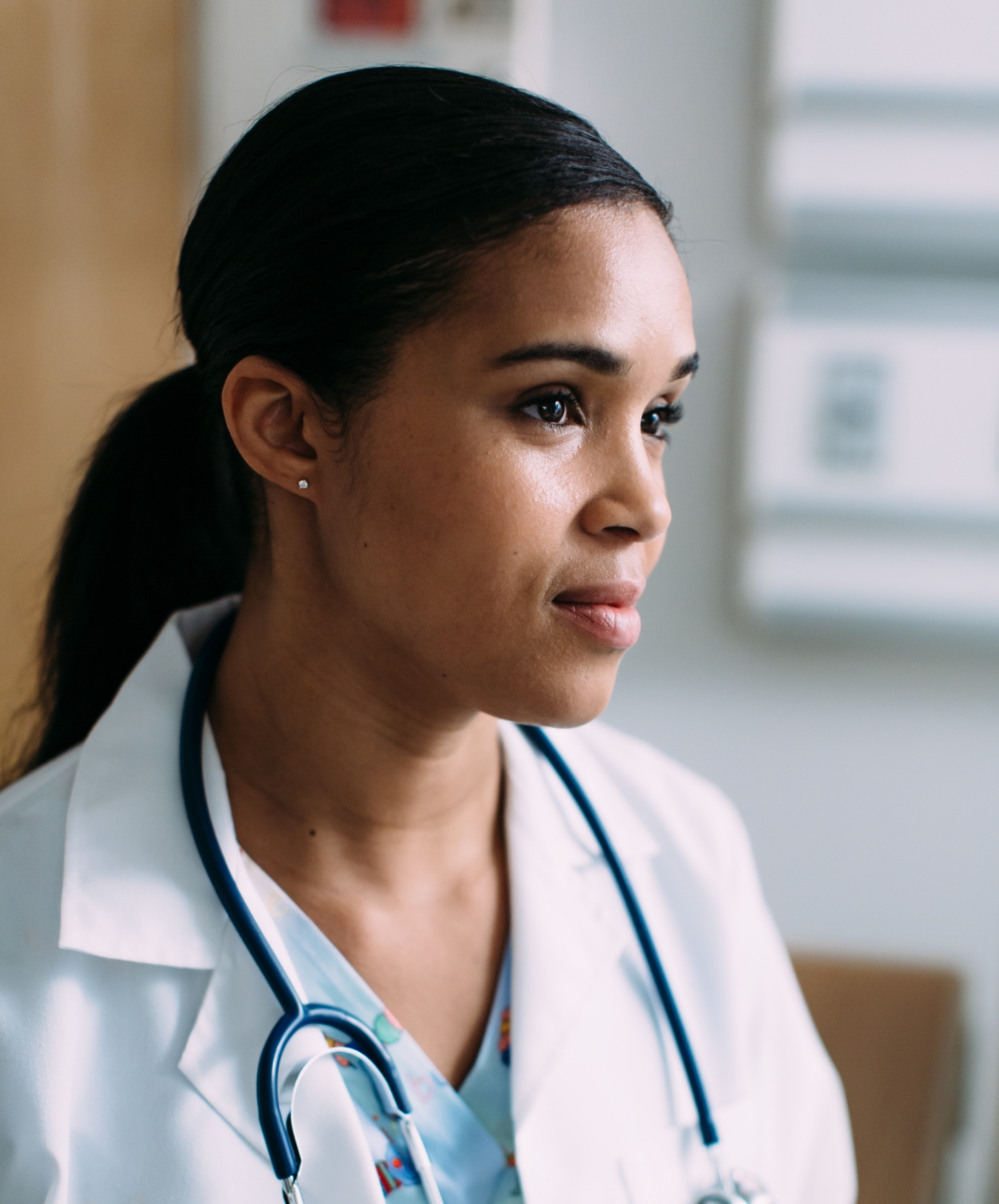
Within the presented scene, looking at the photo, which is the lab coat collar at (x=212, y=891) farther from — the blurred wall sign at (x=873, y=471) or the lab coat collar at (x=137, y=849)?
the blurred wall sign at (x=873, y=471)

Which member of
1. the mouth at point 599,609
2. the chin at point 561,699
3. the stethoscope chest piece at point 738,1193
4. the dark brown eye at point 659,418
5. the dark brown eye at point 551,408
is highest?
the dark brown eye at point 551,408

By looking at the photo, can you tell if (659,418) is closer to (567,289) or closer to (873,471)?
(567,289)

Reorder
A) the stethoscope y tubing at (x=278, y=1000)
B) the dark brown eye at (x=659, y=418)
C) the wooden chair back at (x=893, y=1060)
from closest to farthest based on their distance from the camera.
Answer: the stethoscope y tubing at (x=278, y=1000), the dark brown eye at (x=659, y=418), the wooden chair back at (x=893, y=1060)

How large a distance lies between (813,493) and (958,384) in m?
0.22

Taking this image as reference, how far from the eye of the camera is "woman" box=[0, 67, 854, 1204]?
71 cm

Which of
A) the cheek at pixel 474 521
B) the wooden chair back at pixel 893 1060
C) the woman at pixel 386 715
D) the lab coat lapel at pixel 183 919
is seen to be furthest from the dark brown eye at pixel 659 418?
the wooden chair back at pixel 893 1060

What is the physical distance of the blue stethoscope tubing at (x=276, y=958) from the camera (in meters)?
0.69

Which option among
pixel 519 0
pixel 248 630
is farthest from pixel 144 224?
pixel 248 630

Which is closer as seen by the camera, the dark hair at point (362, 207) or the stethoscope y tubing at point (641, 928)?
the dark hair at point (362, 207)

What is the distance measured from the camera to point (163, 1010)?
74 centimetres

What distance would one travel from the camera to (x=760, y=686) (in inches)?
57.9

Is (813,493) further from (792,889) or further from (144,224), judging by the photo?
(144,224)

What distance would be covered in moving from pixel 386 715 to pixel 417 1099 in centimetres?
28

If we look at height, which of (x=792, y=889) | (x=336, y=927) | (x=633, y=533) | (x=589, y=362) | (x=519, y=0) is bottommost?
(x=792, y=889)
